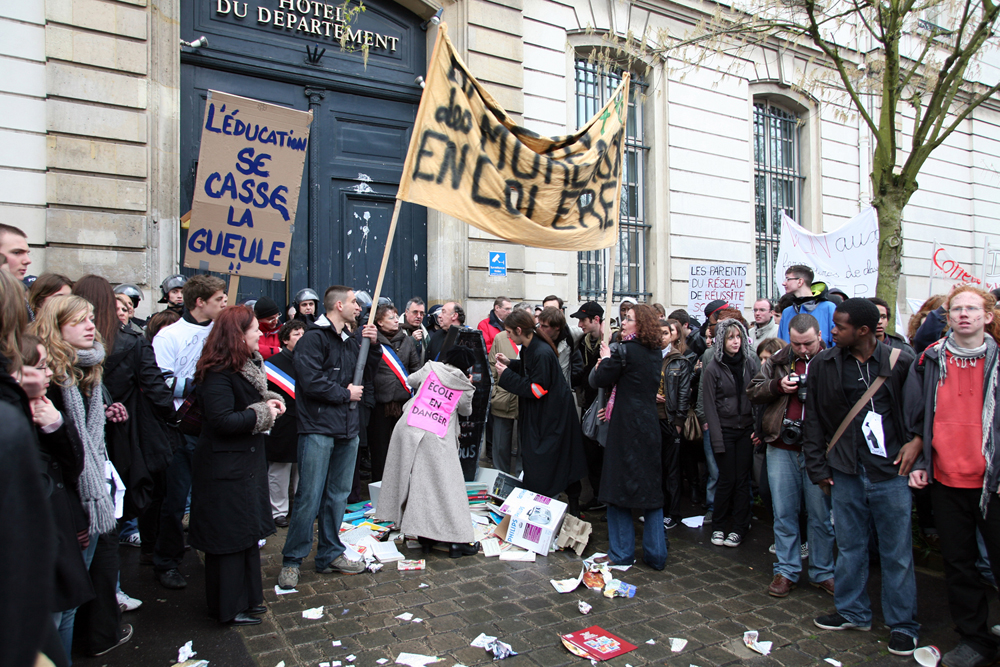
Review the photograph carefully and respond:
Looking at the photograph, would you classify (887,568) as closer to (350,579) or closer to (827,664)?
(827,664)

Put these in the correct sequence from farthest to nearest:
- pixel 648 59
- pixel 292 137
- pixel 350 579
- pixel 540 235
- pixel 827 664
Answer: pixel 648 59, pixel 292 137, pixel 540 235, pixel 350 579, pixel 827 664

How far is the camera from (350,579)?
4.77 metres

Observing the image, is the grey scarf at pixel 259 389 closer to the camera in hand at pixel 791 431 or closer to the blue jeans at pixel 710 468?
the camera in hand at pixel 791 431

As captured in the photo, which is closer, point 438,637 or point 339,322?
point 438,637

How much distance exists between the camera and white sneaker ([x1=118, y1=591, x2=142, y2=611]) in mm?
4195

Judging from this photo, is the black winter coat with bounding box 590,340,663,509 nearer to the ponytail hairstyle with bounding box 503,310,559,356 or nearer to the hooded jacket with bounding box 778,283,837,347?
the ponytail hairstyle with bounding box 503,310,559,356

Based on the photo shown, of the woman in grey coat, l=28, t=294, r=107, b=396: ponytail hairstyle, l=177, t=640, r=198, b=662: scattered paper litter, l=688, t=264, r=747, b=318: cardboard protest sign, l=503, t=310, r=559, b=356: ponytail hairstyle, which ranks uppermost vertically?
l=688, t=264, r=747, b=318: cardboard protest sign

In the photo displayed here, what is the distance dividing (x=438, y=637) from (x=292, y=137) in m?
4.46

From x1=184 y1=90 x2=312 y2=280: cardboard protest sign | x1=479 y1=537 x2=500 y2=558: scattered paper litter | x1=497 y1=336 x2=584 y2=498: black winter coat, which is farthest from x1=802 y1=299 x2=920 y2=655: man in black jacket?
x1=184 y1=90 x2=312 y2=280: cardboard protest sign

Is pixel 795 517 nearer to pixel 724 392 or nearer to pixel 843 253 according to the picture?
pixel 724 392

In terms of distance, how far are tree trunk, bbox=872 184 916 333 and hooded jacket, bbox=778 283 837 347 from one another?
185 centimetres

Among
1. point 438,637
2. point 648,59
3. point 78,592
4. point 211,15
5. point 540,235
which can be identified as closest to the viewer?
point 78,592

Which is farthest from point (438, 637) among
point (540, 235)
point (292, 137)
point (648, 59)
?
point (648, 59)

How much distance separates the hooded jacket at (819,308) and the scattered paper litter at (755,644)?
333cm
